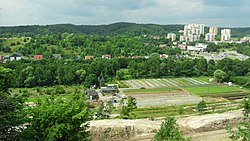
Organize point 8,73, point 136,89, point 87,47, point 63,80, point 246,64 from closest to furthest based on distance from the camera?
point 8,73 < point 136,89 < point 63,80 < point 246,64 < point 87,47

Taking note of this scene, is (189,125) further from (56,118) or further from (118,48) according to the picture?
(118,48)

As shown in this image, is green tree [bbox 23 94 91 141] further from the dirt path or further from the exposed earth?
the dirt path

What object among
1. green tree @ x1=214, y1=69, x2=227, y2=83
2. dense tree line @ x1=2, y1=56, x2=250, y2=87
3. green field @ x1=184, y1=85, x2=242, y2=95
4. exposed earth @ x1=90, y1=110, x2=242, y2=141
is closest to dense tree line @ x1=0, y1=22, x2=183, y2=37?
dense tree line @ x1=2, y1=56, x2=250, y2=87

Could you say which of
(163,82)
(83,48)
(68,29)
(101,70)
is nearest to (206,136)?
(163,82)

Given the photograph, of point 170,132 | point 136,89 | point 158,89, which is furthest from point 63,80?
point 170,132

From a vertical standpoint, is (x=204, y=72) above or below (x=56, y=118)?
below

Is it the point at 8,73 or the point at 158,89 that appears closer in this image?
the point at 8,73

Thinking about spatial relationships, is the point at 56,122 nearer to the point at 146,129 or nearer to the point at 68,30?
the point at 146,129

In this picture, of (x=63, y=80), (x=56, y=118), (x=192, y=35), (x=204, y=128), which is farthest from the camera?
(x=192, y=35)
